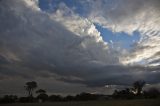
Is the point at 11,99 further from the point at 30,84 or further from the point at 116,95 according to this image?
the point at 116,95

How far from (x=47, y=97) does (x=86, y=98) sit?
20.5 metres

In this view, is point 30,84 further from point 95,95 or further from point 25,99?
point 95,95

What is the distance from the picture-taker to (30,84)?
147m

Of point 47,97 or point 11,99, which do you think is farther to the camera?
point 47,97

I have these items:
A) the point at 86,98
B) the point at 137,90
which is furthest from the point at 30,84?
the point at 137,90

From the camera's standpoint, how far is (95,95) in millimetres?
139250

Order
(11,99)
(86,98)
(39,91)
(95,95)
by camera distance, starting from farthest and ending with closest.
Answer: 1. (39,91)
2. (95,95)
3. (86,98)
4. (11,99)

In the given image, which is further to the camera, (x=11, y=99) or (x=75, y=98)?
(x=75, y=98)

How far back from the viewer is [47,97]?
139m

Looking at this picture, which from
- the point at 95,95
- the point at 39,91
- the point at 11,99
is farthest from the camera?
the point at 39,91

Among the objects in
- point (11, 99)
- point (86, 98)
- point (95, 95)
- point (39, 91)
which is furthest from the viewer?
point (39, 91)

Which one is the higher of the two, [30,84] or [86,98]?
[30,84]

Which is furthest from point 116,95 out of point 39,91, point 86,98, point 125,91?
point 39,91

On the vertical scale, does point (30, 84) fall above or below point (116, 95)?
above
